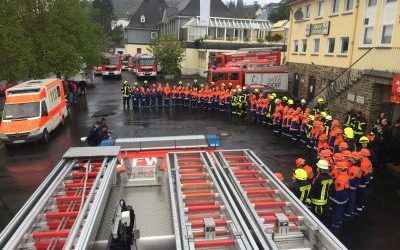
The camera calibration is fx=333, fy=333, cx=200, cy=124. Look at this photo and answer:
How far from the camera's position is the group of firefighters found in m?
7.21

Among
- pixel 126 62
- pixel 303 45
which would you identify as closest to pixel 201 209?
pixel 303 45

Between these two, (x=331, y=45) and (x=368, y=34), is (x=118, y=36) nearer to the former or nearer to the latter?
(x=331, y=45)

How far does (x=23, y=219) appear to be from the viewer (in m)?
3.95

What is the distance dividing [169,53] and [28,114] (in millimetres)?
26678

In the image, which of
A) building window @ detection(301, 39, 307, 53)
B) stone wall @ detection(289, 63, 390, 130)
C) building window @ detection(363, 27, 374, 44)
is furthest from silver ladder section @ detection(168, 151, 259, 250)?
building window @ detection(301, 39, 307, 53)

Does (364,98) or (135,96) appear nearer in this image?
(364,98)

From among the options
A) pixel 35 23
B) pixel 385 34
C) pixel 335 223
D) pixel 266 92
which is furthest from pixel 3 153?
pixel 385 34

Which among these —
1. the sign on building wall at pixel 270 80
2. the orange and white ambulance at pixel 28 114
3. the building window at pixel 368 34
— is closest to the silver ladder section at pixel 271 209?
the orange and white ambulance at pixel 28 114

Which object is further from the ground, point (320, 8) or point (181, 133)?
point (320, 8)

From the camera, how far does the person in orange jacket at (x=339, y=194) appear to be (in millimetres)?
7441

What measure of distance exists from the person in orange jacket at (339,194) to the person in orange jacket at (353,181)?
0.42 m

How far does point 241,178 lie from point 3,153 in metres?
12.9

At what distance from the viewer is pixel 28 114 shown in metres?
15.5

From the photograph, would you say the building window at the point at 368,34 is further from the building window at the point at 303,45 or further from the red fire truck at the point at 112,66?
the red fire truck at the point at 112,66
